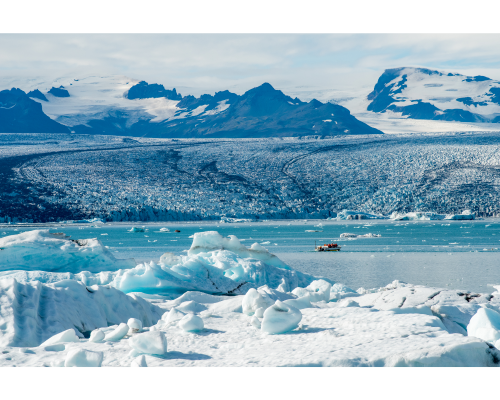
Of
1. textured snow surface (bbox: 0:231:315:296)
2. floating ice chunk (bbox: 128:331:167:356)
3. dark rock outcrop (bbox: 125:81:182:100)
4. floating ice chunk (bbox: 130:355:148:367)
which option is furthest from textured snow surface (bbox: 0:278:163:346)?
dark rock outcrop (bbox: 125:81:182:100)

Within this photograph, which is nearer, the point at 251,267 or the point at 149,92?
the point at 251,267

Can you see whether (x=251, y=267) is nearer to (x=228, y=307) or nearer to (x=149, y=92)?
(x=228, y=307)

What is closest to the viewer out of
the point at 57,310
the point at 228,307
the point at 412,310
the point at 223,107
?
the point at 412,310

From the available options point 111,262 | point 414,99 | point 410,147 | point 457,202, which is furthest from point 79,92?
point 111,262

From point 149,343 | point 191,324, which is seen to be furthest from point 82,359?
point 191,324

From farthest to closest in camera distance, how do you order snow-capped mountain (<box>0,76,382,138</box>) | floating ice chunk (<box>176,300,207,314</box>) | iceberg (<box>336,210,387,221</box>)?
snow-capped mountain (<box>0,76,382,138</box>) < iceberg (<box>336,210,387,221</box>) < floating ice chunk (<box>176,300,207,314</box>)

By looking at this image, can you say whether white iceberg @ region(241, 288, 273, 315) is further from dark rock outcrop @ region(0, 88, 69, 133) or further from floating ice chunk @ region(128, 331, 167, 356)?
dark rock outcrop @ region(0, 88, 69, 133)
